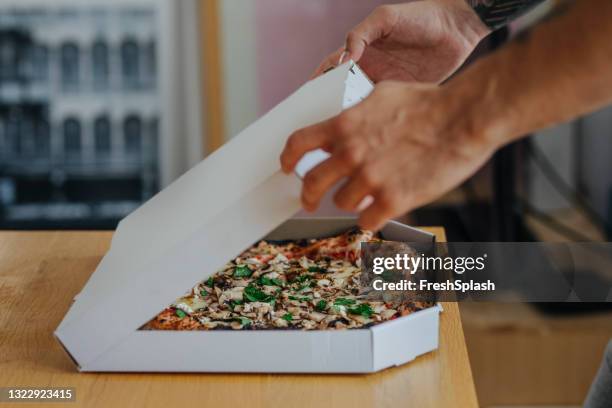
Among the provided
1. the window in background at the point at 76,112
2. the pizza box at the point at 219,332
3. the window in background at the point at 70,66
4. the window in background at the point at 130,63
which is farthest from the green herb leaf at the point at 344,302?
the window in background at the point at 70,66

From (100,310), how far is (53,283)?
0.39m

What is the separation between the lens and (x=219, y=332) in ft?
3.66

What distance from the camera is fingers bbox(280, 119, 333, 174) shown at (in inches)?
41.9

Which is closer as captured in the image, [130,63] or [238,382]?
[238,382]

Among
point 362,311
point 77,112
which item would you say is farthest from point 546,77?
point 77,112

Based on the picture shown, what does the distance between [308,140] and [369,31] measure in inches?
21.1

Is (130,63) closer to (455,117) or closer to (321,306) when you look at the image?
(321,306)

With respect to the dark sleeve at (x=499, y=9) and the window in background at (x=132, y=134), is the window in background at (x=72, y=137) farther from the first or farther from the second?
the dark sleeve at (x=499, y=9)

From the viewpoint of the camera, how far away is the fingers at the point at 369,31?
1.53 m

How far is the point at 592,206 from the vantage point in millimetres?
3139

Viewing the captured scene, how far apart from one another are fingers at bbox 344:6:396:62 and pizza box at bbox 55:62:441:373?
343 millimetres

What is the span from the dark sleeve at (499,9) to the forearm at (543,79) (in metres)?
0.43

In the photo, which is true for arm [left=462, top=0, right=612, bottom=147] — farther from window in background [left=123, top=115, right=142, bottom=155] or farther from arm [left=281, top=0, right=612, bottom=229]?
window in background [left=123, top=115, right=142, bottom=155]

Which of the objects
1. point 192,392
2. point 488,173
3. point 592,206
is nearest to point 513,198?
point 488,173
